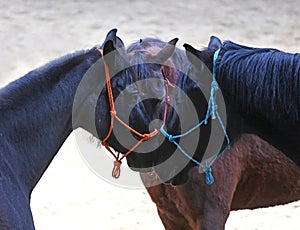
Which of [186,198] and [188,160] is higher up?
[188,160]

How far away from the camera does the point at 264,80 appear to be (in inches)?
97.0

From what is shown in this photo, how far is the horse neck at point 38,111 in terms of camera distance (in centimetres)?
248

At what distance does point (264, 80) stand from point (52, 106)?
80 centimetres

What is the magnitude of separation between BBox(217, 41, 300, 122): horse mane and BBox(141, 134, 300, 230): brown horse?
2.13 feet

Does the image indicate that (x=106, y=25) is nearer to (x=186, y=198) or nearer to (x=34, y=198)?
(x=34, y=198)

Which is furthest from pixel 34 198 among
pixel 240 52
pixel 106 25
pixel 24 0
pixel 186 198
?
pixel 24 0

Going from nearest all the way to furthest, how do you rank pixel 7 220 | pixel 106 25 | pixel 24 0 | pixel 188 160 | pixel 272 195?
pixel 7 220, pixel 188 160, pixel 272 195, pixel 106 25, pixel 24 0

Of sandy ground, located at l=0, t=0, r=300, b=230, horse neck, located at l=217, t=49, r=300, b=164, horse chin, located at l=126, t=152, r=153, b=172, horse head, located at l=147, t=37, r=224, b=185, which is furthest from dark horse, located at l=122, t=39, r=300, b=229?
sandy ground, located at l=0, t=0, r=300, b=230

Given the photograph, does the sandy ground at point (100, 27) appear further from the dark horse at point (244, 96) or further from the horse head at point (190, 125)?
the dark horse at point (244, 96)

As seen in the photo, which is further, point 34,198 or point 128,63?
point 34,198

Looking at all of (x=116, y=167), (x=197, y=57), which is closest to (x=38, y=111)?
(x=116, y=167)

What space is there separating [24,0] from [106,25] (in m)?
1.55

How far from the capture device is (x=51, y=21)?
885 centimetres

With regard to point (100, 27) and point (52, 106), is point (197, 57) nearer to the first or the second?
point (52, 106)
